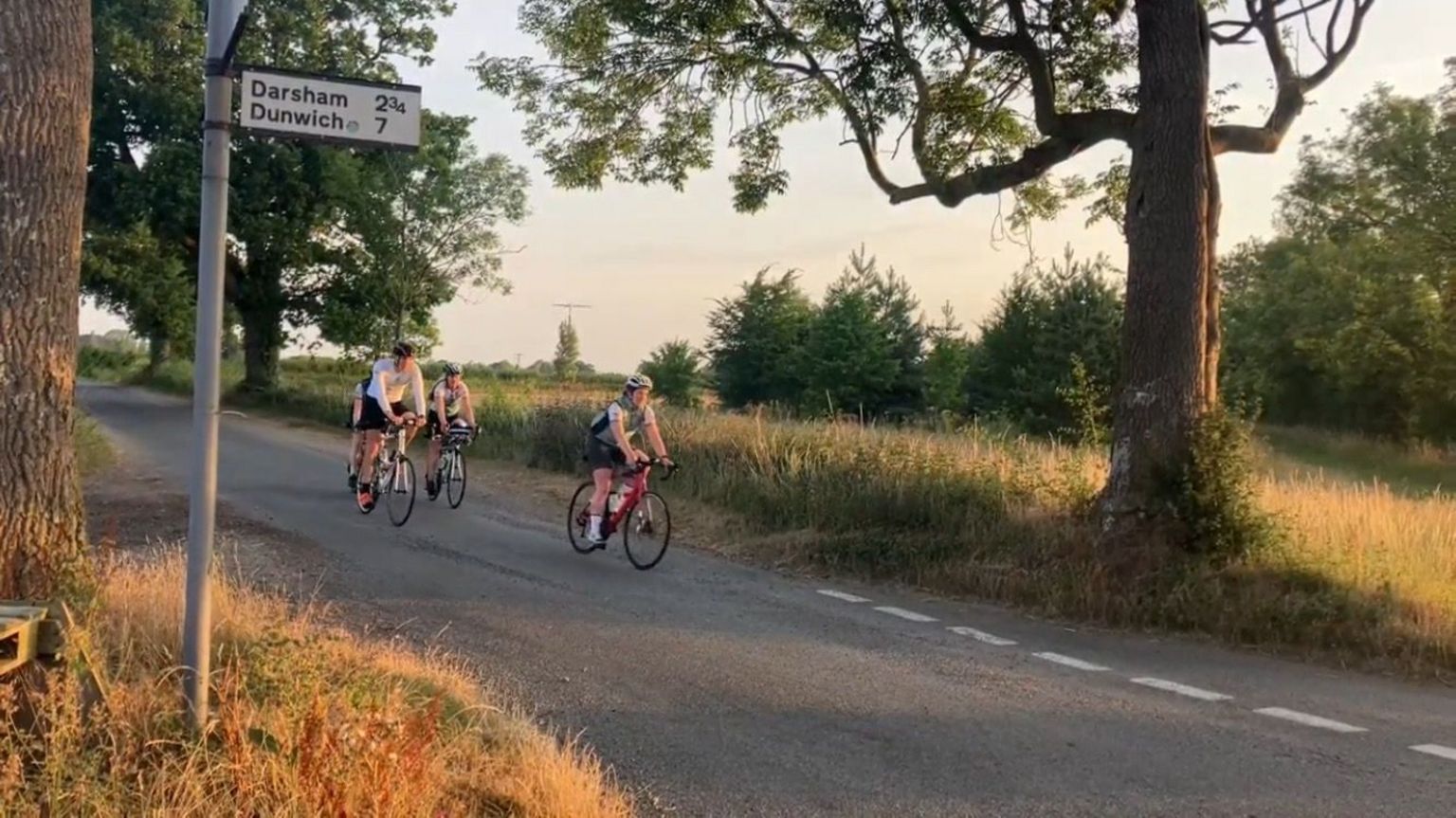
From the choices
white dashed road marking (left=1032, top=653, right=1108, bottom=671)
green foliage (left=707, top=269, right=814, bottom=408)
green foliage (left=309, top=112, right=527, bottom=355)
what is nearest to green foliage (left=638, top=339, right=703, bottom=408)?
green foliage (left=707, top=269, right=814, bottom=408)

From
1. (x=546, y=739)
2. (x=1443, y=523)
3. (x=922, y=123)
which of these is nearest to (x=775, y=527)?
(x=922, y=123)

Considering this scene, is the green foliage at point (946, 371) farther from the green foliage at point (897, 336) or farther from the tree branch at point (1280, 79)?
the tree branch at point (1280, 79)

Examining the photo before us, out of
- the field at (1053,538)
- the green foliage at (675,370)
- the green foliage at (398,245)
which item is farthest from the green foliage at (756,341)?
the field at (1053,538)

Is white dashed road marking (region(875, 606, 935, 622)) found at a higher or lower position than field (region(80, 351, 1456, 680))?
lower

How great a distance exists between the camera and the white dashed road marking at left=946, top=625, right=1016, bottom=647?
8.76 m

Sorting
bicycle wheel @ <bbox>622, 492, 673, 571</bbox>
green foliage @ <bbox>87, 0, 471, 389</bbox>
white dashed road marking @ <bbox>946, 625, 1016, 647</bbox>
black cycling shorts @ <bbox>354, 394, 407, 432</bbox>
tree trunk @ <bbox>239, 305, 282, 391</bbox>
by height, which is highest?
green foliage @ <bbox>87, 0, 471, 389</bbox>

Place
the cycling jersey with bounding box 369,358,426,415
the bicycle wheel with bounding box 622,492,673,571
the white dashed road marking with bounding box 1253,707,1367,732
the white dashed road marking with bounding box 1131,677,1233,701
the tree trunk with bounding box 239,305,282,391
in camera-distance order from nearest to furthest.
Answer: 1. the white dashed road marking with bounding box 1253,707,1367,732
2. the white dashed road marking with bounding box 1131,677,1233,701
3. the bicycle wheel with bounding box 622,492,673,571
4. the cycling jersey with bounding box 369,358,426,415
5. the tree trunk with bounding box 239,305,282,391

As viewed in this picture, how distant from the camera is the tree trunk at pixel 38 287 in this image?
495 cm

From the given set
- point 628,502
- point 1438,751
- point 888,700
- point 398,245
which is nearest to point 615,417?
point 628,502

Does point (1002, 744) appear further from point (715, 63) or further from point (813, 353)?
point (813, 353)

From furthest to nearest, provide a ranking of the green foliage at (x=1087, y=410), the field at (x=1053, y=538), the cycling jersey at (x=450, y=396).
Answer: the cycling jersey at (x=450, y=396), the green foliage at (x=1087, y=410), the field at (x=1053, y=538)

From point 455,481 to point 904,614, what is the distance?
730 centimetres

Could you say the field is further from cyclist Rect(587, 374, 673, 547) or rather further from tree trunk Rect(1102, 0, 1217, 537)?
cyclist Rect(587, 374, 673, 547)

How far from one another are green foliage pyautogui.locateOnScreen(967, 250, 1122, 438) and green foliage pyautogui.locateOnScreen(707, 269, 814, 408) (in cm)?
710
